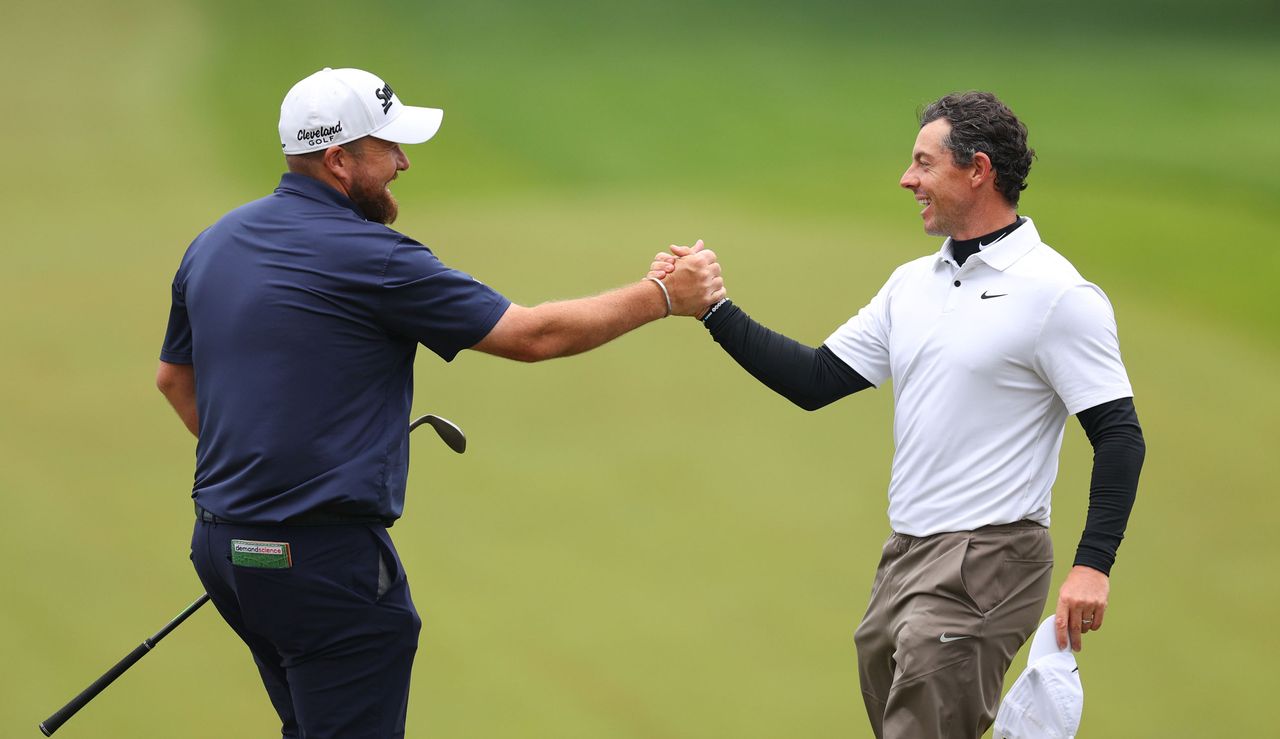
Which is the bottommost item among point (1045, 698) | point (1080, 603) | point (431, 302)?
point (1045, 698)

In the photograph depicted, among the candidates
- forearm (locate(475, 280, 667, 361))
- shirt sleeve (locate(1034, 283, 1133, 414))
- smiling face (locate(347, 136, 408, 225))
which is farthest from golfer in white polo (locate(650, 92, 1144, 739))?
Result: smiling face (locate(347, 136, 408, 225))

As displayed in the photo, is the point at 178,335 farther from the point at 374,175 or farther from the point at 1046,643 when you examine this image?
the point at 1046,643

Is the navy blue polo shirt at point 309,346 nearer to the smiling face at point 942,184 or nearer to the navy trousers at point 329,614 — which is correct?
the navy trousers at point 329,614

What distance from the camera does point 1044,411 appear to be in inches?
100

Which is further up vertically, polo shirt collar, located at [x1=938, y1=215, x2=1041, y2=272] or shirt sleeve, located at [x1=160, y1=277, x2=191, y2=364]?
polo shirt collar, located at [x1=938, y1=215, x2=1041, y2=272]

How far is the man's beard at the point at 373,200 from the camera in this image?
255 cm

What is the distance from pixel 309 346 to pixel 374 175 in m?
0.37

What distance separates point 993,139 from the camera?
2641 mm

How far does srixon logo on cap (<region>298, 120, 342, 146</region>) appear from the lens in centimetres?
249

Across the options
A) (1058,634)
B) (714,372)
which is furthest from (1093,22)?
(1058,634)

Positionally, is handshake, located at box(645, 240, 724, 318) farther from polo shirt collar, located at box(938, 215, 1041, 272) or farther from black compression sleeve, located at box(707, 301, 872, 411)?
polo shirt collar, located at box(938, 215, 1041, 272)

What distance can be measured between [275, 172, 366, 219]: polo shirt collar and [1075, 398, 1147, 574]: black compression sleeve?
1.32 metres

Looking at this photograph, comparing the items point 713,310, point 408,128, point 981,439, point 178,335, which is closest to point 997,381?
point 981,439

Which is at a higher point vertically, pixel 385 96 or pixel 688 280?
pixel 385 96
